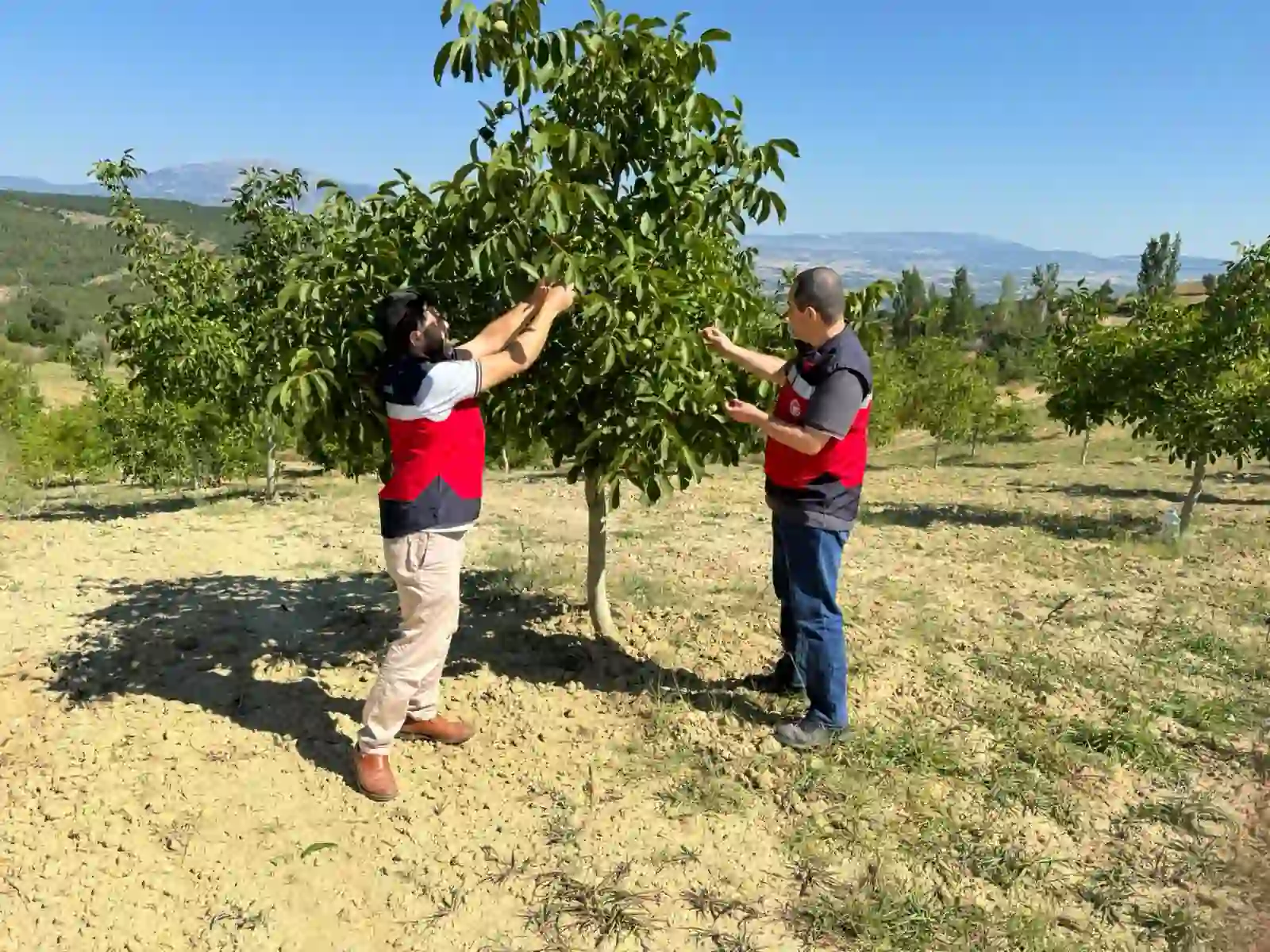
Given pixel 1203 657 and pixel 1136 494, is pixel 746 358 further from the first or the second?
pixel 1136 494

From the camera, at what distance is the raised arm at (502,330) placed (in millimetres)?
3557

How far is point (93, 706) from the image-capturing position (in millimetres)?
4406

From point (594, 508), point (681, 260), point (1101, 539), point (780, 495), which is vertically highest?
point (681, 260)

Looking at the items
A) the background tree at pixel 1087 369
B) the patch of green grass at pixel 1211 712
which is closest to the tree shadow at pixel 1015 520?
the background tree at pixel 1087 369

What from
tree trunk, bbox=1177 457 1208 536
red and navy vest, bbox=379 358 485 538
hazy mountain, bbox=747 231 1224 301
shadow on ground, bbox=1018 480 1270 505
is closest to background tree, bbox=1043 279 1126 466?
shadow on ground, bbox=1018 480 1270 505

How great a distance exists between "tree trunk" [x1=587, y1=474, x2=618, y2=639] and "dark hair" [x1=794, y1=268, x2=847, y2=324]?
1438 mm

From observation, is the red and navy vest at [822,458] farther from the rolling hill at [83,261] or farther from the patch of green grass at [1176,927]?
the rolling hill at [83,261]

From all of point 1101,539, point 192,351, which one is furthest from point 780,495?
point 192,351

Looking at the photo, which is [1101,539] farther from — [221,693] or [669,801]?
[221,693]

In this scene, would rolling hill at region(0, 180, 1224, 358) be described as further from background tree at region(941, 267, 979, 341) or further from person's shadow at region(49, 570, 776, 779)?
person's shadow at region(49, 570, 776, 779)

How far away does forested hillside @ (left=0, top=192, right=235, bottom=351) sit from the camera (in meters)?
59.6

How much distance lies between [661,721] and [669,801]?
626 millimetres

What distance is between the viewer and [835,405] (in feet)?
12.0

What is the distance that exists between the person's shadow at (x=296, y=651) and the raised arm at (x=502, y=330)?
1.98m
